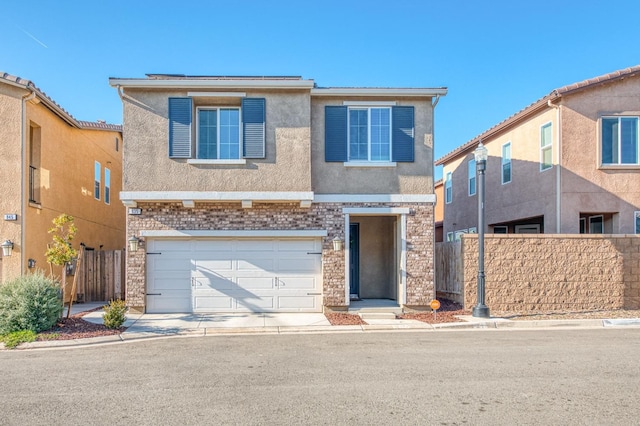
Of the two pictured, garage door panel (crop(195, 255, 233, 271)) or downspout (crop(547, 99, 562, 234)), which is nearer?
garage door panel (crop(195, 255, 233, 271))

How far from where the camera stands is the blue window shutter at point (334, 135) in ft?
41.9

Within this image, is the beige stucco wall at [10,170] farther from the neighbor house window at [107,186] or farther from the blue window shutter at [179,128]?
the neighbor house window at [107,186]

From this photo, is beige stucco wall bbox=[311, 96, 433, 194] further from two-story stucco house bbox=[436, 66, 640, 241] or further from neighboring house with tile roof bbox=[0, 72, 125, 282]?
neighboring house with tile roof bbox=[0, 72, 125, 282]

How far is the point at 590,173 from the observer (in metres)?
14.4

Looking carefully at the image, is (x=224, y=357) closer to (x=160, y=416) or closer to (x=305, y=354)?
(x=305, y=354)

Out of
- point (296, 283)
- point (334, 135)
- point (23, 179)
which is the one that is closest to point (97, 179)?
point (23, 179)

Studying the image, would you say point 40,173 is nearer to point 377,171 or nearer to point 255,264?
point 255,264

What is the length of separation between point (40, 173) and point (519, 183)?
1617 centimetres

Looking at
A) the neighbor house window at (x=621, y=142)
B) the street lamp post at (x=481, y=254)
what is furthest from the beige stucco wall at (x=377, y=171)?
the neighbor house window at (x=621, y=142)

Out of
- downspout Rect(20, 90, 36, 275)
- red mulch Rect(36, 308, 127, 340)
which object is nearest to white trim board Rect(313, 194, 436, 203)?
red mulch Rect(36, 308, 127, 340)

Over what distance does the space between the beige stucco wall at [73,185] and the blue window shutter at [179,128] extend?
4619 mm

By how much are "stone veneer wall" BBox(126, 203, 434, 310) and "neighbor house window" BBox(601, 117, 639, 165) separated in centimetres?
647

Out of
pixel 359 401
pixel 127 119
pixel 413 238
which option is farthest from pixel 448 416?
pixel 127 119

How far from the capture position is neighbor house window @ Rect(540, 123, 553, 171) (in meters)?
14.9
